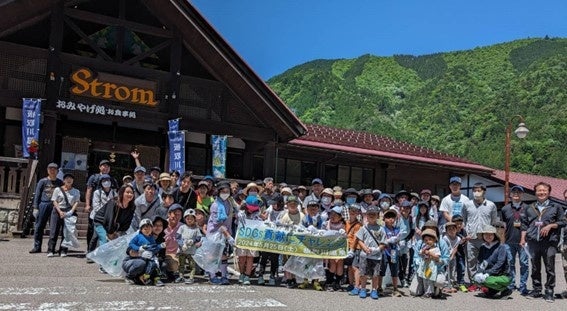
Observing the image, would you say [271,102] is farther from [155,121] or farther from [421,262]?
[421,262]

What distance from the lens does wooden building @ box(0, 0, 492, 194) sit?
1409 centimetres

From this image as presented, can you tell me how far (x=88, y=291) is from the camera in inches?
269

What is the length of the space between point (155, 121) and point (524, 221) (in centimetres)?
1041

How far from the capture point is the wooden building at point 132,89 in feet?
46.2

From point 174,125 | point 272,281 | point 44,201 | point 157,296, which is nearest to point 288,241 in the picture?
point 272,281

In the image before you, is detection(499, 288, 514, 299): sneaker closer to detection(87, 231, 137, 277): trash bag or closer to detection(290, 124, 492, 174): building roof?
detection(87, 231, 137, 277): trash bag

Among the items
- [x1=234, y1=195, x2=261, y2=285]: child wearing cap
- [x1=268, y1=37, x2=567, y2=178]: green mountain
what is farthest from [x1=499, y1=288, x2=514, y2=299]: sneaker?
[x1=268, y1=37, x2=567, y2=178]: green mountain

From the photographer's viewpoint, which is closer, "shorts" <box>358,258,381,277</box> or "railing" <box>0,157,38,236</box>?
"shorts" <box>358,258,381,277</box>

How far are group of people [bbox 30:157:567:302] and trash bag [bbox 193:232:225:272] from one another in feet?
0.21

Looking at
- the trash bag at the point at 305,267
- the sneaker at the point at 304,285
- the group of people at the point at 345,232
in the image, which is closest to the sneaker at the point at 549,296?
the group of people at the point at 345,232

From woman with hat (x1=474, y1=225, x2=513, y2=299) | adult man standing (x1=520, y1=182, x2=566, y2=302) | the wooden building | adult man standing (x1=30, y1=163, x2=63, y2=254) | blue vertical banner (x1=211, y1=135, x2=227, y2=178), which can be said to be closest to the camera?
woman with hat (x1=474, y1=225, x2=513, y2=299)

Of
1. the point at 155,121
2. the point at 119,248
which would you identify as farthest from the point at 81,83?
the point at 119,248

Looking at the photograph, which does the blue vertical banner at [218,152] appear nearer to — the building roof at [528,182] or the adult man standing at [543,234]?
the adult man standing at [543,234]

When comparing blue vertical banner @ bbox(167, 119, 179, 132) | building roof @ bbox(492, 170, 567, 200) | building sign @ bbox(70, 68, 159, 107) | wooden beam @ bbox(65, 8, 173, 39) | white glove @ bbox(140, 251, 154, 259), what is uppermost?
wooden beam @ bbox(65, 8, 173, 39)
